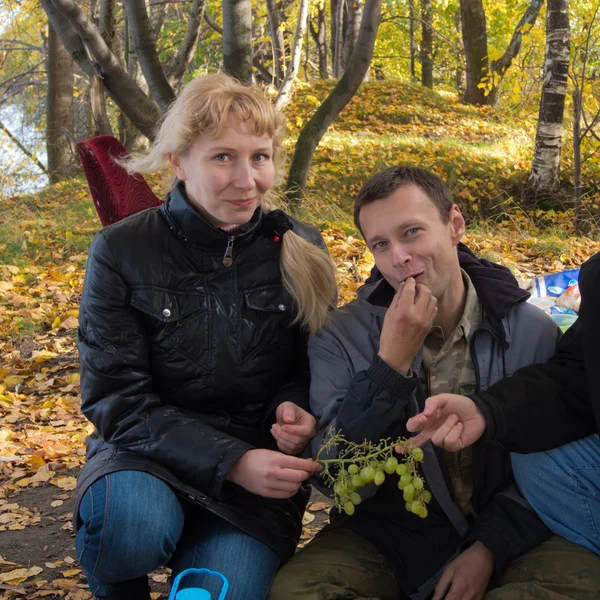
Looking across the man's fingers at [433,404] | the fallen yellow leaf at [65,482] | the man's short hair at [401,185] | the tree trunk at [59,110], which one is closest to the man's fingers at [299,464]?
the man's fingers at [433,404]

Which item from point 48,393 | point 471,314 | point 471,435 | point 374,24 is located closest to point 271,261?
point 471,314

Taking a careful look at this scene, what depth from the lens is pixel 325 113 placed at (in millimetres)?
8086

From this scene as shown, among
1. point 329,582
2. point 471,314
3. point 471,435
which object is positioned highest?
point 471,314

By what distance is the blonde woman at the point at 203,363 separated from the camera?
2176 mm

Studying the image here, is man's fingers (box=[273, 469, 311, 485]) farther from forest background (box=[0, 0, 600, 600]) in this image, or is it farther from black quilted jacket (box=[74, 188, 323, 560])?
forest background (box=[0, 0, 600, 600])

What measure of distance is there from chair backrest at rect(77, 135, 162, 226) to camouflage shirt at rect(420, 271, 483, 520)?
149cm

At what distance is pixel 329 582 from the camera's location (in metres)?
2.11

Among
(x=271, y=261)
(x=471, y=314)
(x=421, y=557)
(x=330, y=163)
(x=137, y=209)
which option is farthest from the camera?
(x=330, y=163)

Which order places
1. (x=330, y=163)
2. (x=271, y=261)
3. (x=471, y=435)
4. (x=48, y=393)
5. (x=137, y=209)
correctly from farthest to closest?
1. (x=330, y=163)
2. (x=48, y=393)
3. (x=137, y=209)
4. (x=271, y=261)
5. (x=471, y=435)

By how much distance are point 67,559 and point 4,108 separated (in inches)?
823

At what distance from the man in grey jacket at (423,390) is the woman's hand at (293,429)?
1.5 inches

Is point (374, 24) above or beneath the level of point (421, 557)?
above

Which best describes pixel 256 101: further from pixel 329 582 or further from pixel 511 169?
pixel 511 169

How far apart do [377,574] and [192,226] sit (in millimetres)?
1264
